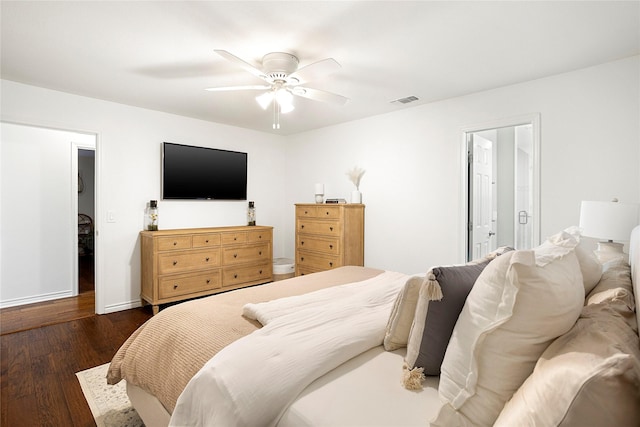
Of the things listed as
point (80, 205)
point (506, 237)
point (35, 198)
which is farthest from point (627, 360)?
point (80, 205)

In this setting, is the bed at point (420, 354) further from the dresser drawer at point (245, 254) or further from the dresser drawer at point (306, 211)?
the dresser drawer at point (306, 211)

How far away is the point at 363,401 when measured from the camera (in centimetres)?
102

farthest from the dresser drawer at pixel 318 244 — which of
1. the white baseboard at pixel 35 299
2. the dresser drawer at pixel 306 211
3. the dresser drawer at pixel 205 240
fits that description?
the white baseboard at pixel 35 299

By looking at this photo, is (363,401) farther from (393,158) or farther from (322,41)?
(393,158)

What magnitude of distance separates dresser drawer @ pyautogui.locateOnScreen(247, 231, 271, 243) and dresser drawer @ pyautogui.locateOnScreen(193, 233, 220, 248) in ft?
1.56

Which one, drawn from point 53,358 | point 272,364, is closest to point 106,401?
point 53,358

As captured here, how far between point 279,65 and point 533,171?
8.32 ft

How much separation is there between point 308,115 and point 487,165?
2406mm

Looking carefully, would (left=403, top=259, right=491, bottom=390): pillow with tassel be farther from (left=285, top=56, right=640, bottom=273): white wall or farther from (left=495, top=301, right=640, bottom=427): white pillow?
(left=285, top=56, right=640, bottom=273): white wall

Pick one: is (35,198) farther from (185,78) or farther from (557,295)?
(557,295)

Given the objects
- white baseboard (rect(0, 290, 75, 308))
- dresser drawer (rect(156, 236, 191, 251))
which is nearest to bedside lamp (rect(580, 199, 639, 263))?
dresser drawer (rect(156, 236, 191, 251))

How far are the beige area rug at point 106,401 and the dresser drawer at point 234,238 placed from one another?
79.1 inches

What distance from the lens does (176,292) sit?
378cm

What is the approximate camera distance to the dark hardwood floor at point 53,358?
1952 millimetres
